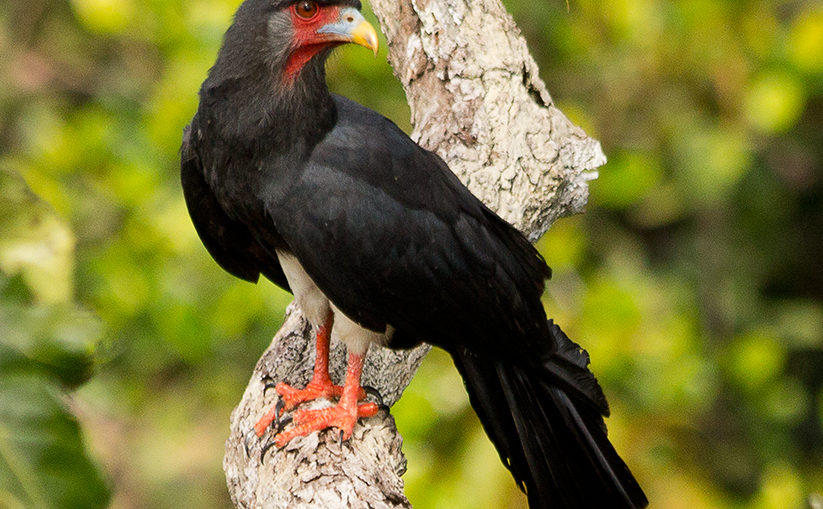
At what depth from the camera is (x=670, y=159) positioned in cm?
548

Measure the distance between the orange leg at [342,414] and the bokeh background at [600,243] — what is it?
1.10m

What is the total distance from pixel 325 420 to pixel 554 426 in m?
0.73

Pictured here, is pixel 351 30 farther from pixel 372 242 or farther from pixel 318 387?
pixel 318 387

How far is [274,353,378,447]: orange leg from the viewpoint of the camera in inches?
109

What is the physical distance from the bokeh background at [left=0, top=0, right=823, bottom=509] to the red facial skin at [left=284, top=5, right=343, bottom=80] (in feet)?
5.52

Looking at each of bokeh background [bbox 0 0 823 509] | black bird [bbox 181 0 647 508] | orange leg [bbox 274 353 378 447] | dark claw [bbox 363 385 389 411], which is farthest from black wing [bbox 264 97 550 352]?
bokeh background [bbox 0 0 823 509]

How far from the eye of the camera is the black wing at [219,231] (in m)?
2.90

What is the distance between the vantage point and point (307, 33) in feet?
8.72

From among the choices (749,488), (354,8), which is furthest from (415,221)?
(749,488)

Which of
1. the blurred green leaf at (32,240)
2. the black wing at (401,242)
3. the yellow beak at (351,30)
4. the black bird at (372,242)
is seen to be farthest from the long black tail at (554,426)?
the blurred green leaf at (32,240)

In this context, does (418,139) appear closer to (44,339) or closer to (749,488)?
(44,339)

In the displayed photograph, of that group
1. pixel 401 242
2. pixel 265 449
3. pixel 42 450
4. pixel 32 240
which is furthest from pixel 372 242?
pixel 42 450

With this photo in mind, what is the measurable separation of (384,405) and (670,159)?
3089 mm

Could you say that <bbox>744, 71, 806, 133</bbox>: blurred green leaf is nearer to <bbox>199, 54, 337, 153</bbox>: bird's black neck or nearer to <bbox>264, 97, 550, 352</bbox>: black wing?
<bbox>264, 97, 550, 352</bbox>: black wing
